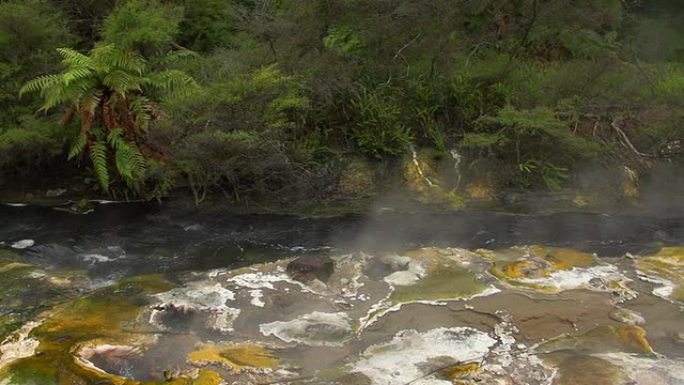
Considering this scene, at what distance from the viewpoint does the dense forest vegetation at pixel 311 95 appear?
1091 centimetres

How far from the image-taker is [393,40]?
13242mm

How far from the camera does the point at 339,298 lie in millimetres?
8500

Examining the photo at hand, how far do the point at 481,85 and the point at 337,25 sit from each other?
3.15 m

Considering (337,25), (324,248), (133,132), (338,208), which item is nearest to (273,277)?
(324,248)

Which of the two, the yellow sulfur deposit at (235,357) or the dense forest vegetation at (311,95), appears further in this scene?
the dense forest vegetation at (311,95)

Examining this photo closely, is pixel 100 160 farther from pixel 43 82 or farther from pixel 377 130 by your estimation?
pixel 377 130

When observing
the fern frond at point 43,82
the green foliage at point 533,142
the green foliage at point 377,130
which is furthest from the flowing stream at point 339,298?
the fern frond at point 43,82

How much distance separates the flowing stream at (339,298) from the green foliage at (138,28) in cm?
297

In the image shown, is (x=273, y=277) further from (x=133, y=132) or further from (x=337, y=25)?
(x=337, y=25)

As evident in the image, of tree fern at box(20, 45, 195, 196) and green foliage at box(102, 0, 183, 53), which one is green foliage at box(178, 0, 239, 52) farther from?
tree fern at box(20, 45, 195, 196)

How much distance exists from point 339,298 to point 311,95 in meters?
4.94

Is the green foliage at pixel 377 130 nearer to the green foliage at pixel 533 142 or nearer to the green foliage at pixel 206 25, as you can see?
the green foliage at pixel 533 142

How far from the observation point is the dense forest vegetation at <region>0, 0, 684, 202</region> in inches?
429

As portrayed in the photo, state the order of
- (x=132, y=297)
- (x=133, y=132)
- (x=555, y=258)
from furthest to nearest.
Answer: (x=133, y=132) < (x=555, y=258) < (x=132, y=297)
